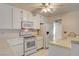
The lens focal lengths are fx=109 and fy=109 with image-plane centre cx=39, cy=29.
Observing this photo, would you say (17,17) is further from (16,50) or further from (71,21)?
(71,21)

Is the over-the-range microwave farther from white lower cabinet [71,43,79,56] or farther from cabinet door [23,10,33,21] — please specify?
white lower cabinet [71,43,79,56]

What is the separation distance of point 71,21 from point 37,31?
51 centimetres

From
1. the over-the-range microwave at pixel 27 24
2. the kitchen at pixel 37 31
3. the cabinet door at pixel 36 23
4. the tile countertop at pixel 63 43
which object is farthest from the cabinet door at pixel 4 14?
the tile countertop at pixel 63 43

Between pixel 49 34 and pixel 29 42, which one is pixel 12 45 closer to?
pixel 29 42

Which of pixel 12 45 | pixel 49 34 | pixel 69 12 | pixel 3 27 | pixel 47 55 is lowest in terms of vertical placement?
pixel 47 55

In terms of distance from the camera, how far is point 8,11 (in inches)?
59.9

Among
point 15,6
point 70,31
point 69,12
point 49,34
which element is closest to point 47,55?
point 49,34

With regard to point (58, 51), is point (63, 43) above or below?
above

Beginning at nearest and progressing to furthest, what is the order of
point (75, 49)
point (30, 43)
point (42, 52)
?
point (75, 49) → point (42, 52) → point (30, 43)

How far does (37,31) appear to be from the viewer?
63.9 inches

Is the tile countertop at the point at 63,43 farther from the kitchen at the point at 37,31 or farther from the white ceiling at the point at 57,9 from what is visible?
the white ceiling at the point at 57,9

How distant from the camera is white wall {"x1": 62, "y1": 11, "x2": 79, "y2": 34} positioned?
1.42 metres

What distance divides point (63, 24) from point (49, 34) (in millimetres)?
263

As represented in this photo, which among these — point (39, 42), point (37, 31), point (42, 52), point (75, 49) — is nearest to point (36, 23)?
point (37, 31)
